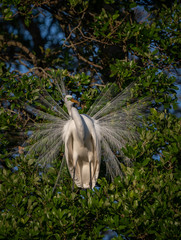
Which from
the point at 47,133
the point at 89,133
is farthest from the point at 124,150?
Answer: the point at 47,133

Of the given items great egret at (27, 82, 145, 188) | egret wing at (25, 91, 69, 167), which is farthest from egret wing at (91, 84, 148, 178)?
egret wing at (25, 91, 69, 167)

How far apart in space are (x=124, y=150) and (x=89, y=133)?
0.70 metres

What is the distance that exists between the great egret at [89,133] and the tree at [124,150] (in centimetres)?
13

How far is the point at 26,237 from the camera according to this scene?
3.04 m

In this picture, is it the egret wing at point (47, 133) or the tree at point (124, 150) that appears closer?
the tree at point (124, 150)

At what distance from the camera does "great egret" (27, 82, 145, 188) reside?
4090 millimetres

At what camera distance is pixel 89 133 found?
164 inches

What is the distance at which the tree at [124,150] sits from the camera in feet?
10.4

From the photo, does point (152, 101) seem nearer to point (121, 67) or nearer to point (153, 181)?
point (121, 67)

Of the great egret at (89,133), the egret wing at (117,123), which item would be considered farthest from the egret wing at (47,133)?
the egret wing at (117,123)

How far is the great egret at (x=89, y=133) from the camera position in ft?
13.4

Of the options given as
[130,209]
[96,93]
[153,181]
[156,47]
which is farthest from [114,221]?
[156,47]

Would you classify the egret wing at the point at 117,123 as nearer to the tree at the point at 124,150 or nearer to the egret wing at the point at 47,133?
the tree at the point at 124,150

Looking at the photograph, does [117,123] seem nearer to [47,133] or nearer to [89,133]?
[89,133]
